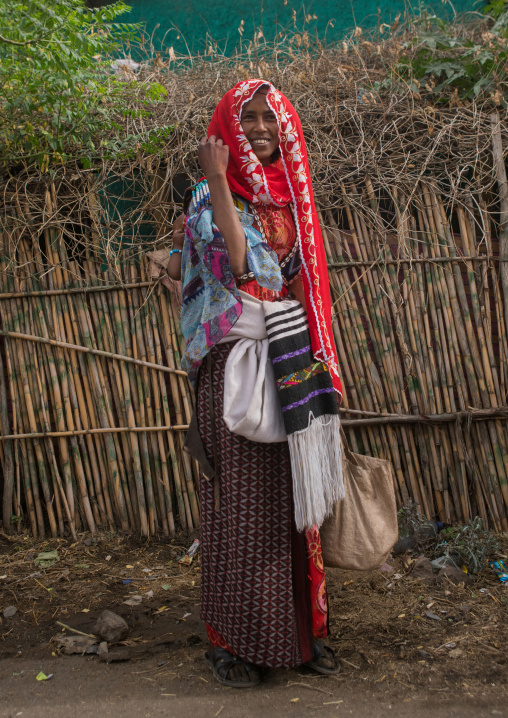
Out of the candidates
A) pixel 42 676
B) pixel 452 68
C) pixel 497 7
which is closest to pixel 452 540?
pixel 42 676

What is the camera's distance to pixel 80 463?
11.8 ft

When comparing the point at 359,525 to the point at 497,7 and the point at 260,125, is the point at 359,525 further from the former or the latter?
the point at 497,7

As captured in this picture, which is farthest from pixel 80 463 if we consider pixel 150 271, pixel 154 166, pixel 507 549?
pixel 507 549

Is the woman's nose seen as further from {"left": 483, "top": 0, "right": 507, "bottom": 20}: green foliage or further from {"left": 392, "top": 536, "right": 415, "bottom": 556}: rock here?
{"left": 483, "top": 0, "right": 507, "bottom": 20}: green foliage

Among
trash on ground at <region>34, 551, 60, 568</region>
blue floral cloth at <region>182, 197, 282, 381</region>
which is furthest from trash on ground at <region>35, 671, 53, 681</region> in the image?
blue floral cloth at <region>182, 197, 282, 381</region>

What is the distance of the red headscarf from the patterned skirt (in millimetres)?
346

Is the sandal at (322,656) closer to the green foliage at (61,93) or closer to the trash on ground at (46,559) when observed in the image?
the trash on ground at (46,559)

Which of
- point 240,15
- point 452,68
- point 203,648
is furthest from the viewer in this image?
point 240,15

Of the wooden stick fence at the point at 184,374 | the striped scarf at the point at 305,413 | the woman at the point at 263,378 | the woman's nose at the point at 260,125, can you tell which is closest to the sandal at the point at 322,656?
the woman at the point at 263,378

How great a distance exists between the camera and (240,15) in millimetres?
5785

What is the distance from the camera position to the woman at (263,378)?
200cm

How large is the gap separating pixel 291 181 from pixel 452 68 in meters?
2.55

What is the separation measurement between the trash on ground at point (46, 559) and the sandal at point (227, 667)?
1540 millimetres

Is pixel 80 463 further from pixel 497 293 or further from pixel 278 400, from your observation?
pixel 497 293
